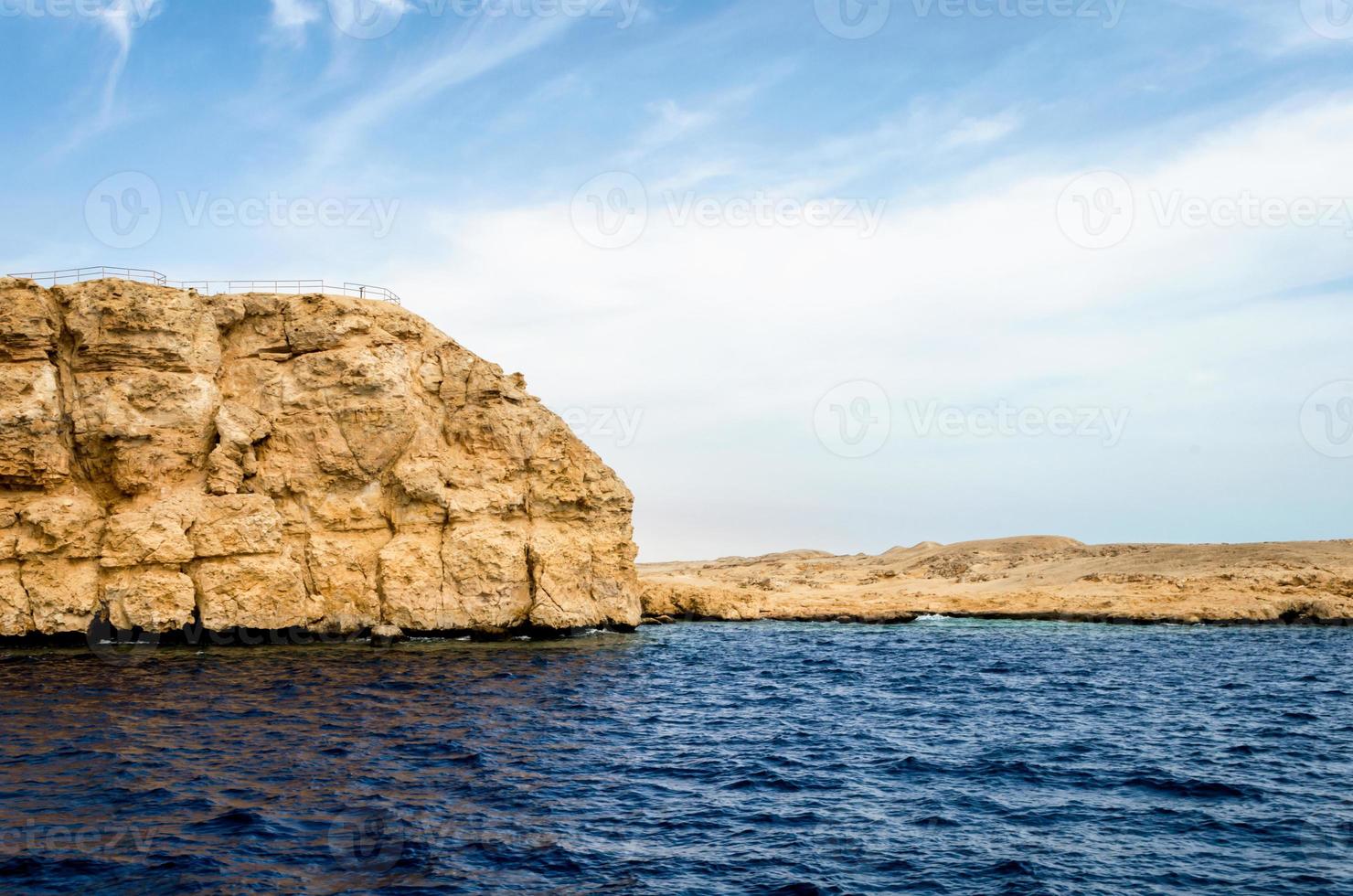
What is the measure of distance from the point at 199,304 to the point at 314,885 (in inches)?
1488

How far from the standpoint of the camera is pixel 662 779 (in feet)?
68.0

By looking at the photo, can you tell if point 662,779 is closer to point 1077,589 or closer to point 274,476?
point 274,476

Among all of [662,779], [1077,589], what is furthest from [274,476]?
[1077,589]

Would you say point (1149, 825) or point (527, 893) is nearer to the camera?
point (527, 893)

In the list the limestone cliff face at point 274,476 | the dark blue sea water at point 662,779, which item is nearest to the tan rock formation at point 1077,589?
the limestone cliff face at point 274,476

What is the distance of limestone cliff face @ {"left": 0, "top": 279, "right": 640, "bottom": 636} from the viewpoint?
40125 millimetres

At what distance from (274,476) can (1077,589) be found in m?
56.8

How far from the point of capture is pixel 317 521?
44156 mm

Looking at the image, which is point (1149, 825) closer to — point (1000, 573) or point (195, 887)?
point (195, 887)

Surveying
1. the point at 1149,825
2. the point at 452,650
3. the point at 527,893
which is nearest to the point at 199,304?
Answer: the point at 452,650

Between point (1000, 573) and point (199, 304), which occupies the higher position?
point (199, 304)

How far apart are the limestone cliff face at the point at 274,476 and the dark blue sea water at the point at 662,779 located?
4932 mm

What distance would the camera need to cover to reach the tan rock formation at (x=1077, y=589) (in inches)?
2350

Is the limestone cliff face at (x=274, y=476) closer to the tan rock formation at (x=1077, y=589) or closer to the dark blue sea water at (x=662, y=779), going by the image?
the dark blue sea water at (x=662, y=779)
